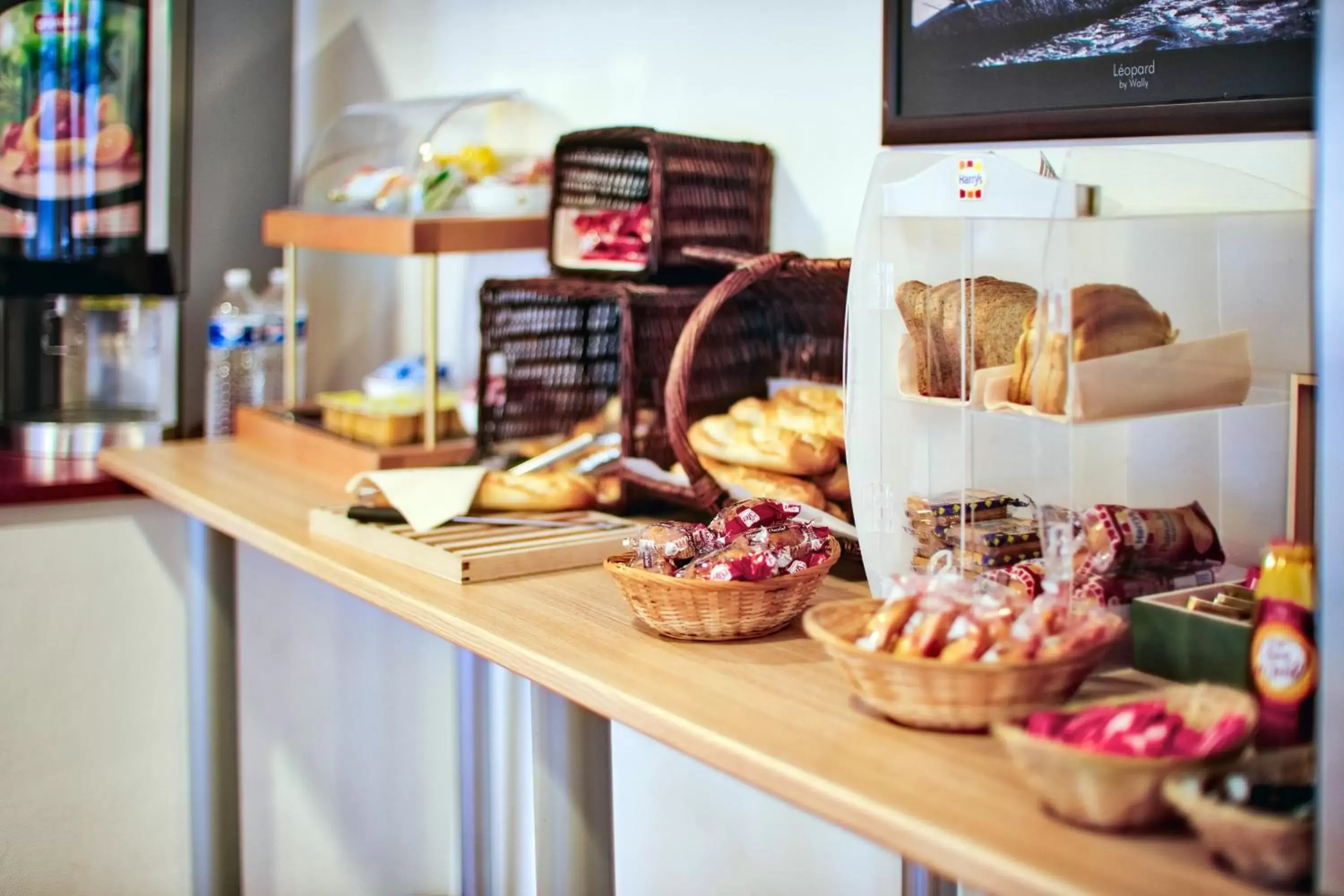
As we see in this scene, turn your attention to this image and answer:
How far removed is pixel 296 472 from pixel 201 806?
66cm

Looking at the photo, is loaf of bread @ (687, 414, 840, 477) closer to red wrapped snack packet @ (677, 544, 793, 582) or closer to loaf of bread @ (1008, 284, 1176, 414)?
red wrapped snack packet @ (677, 544, 793, 582)

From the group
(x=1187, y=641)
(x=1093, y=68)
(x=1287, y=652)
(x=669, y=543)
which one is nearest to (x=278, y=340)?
(x=669, y=543)

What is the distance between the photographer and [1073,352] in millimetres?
1105

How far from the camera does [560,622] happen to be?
4.45ft

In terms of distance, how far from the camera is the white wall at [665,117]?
1847 millimetres

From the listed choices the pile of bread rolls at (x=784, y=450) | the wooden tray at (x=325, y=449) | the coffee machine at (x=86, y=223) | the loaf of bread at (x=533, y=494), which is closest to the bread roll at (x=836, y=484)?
the pile of bread rolls at (x=784, y=450)

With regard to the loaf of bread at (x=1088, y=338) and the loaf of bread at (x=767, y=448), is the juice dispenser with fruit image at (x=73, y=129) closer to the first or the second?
the loaf of bread at (x=767, y=448)

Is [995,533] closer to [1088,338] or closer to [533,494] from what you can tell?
[1088,338]

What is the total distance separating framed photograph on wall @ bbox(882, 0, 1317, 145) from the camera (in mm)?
1323

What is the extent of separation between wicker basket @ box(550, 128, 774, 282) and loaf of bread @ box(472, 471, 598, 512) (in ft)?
0.97

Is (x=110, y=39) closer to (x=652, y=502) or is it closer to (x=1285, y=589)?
(x=652, y=502)

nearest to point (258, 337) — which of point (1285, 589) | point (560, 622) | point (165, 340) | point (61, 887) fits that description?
point (165, 340)

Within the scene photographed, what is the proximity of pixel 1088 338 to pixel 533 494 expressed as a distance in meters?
0.85

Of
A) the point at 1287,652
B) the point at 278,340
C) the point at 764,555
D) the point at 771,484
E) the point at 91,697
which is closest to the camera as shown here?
the point at 1287,652
